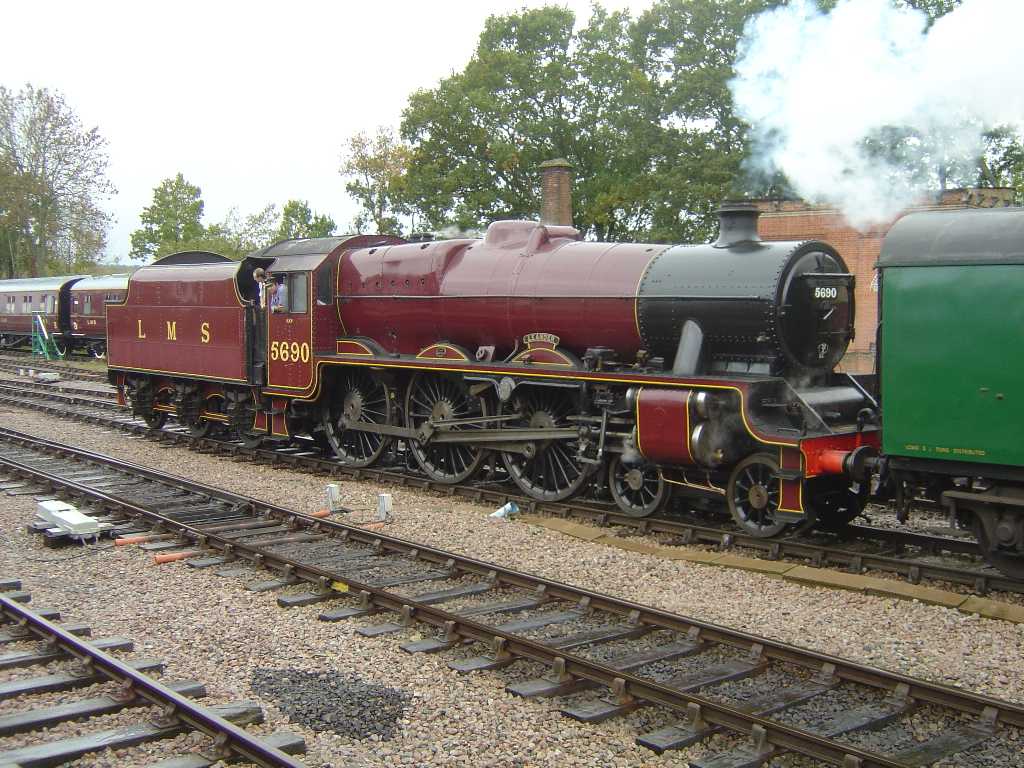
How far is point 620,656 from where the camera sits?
577 cm

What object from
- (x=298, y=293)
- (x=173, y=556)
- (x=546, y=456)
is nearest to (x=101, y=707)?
(x=173, y=556)

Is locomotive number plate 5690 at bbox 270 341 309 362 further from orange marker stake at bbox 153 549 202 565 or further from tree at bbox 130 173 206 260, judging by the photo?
tree at bbox 130 173 206 260

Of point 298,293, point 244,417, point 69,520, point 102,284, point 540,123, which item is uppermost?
point 540,123

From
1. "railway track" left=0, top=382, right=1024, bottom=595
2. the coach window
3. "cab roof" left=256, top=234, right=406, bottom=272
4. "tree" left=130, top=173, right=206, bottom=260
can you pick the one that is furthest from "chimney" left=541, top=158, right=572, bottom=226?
"tree" left=130, top=173, right=206, bottom=260

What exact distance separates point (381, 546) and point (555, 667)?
323cm

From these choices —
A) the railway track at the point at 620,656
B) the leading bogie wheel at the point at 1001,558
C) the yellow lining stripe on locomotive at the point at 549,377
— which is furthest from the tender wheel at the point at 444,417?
the leading bogie wheel at the point at 1001,558

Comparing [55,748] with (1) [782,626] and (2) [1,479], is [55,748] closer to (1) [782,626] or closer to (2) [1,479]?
(1) [782,626]

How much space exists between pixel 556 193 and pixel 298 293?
49.7 ft

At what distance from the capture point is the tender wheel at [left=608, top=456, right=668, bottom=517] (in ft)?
30.9

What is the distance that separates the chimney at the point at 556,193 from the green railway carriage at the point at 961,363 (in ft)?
66.0

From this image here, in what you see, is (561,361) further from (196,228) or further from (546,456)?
(196,228)

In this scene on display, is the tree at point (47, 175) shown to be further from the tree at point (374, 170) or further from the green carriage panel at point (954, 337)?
the green carriage panel at point (954, 337)

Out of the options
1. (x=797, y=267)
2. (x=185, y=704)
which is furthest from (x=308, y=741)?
(x=797, y=267)

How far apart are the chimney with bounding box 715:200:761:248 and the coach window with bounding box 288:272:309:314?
6.21 metres
